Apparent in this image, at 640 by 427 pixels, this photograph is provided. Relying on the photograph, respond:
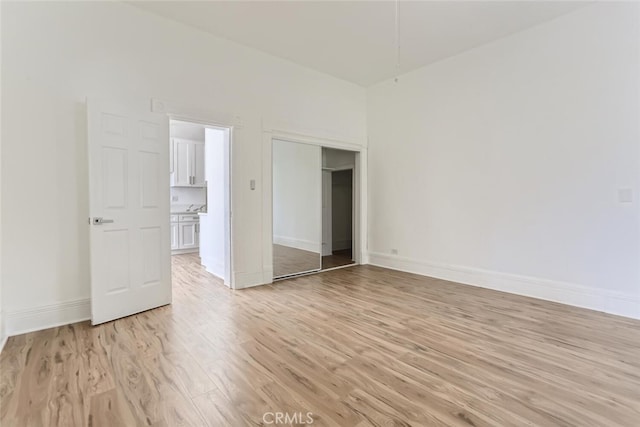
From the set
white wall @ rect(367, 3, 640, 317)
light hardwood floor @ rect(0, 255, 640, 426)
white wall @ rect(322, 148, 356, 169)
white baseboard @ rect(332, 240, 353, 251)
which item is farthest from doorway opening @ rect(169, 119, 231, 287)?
white baseboard @ rect(332, 240, 353, 251)

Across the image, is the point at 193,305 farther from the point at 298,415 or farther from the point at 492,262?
the point at 492,262

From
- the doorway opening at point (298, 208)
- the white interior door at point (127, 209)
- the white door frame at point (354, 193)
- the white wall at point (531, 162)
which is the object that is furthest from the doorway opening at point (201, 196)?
the white wall at point (531, 162)

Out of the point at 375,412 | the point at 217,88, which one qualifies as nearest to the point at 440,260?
the point at 375,412

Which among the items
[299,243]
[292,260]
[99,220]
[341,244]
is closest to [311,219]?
[299,243]

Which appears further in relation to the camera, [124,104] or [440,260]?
[440,260]

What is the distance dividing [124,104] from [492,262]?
491 centimetres

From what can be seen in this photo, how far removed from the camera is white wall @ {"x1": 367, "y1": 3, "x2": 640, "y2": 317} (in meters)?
3.23

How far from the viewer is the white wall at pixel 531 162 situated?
3229 mm

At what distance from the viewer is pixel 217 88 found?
399cm

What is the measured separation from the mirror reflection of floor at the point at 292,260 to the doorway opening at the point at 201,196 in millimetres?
819

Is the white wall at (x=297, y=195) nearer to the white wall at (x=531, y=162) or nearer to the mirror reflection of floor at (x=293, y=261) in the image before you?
the mirror reflection of floor at (x=293, y=261)

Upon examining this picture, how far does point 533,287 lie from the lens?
383 centimetres

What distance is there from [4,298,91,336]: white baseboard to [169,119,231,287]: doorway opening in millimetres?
1633

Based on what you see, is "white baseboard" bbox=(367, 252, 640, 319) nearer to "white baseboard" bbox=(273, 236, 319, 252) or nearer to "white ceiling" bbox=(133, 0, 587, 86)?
"white baseboard" bbox=(273, 236, 319, 252)
